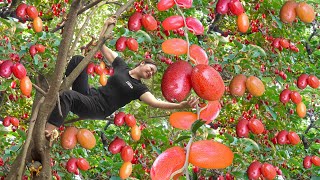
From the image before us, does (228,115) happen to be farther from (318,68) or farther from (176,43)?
(176,43)

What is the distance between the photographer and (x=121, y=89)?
351 cm

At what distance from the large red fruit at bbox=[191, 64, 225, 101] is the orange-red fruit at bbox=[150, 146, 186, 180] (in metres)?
0.17

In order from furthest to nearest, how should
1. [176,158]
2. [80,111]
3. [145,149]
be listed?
[145,149] < [80,111] < [176,158]

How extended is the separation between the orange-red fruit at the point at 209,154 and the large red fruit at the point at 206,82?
0.16 meters

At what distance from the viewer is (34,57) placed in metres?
3.64

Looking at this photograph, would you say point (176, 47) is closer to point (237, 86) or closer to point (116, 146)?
point (237, 86)

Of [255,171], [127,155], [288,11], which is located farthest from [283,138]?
[127,155]

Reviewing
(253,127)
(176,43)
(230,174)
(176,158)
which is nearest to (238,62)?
(253,127)

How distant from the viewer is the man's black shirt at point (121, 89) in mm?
3438

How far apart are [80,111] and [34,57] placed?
606 millimetres

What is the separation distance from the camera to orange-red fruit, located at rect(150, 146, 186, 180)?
804 mm

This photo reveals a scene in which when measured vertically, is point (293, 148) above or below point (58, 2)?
below

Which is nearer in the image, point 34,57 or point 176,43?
point 176,43

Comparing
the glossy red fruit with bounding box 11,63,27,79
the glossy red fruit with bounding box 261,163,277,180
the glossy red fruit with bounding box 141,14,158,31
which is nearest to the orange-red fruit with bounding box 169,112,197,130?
the glossy red fruit with bounding box 11,63,27,79
